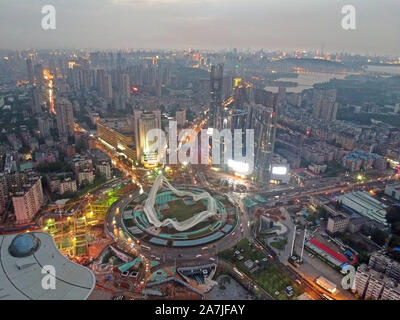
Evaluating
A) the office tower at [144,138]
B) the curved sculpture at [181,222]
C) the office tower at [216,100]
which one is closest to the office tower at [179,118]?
the office tower at [216,100]

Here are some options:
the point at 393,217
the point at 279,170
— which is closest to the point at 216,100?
the point at 279,170

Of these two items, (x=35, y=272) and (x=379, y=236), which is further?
(x=379, y=236)

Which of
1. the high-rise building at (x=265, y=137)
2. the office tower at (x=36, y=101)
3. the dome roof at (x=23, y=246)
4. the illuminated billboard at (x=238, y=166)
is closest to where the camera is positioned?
the dome roof at (x=23, y=246)

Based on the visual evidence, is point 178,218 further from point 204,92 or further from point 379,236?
point 204,92

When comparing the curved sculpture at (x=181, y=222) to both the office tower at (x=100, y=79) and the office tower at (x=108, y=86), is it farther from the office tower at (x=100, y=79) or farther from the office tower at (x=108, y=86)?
the office tower at (x=100, y=79)

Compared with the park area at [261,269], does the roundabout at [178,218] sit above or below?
above

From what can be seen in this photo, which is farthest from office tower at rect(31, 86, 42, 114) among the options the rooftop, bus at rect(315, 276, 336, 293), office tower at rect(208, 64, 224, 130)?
bus at rect(315, 276, 336, 293)
